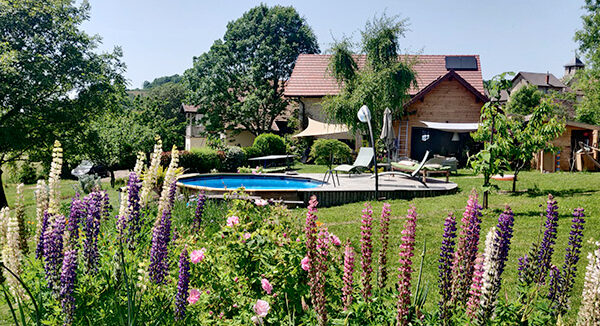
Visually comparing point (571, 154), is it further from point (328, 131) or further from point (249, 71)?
point (249, 71)

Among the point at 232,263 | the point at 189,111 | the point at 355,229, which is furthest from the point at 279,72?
the point at 232,263

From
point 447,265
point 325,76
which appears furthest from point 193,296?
point 325,76

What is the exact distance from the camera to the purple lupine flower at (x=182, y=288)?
243 centimetres

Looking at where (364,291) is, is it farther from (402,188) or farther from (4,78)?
(4,78)

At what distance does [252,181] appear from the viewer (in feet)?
55.5

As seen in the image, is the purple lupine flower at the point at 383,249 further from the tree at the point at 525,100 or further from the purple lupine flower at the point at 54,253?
the tree at the point at 525,100

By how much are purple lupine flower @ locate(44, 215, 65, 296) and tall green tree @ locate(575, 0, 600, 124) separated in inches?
1675

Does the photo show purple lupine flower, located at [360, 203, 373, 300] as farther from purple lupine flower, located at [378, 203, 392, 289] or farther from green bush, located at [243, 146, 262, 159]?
green bush, located at [243, 146, 262, 159]

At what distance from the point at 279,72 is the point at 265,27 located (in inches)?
174

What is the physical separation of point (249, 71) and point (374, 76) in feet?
44.7

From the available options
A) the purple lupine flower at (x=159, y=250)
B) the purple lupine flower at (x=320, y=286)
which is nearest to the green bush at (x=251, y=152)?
the purple lupine flower at (x=159, y=250)

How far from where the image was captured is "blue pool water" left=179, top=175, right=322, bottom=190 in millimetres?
16062

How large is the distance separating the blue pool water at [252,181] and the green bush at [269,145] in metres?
7.55

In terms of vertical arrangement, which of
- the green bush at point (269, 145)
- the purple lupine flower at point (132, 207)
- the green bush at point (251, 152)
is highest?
the green bush at point (269, 145)
